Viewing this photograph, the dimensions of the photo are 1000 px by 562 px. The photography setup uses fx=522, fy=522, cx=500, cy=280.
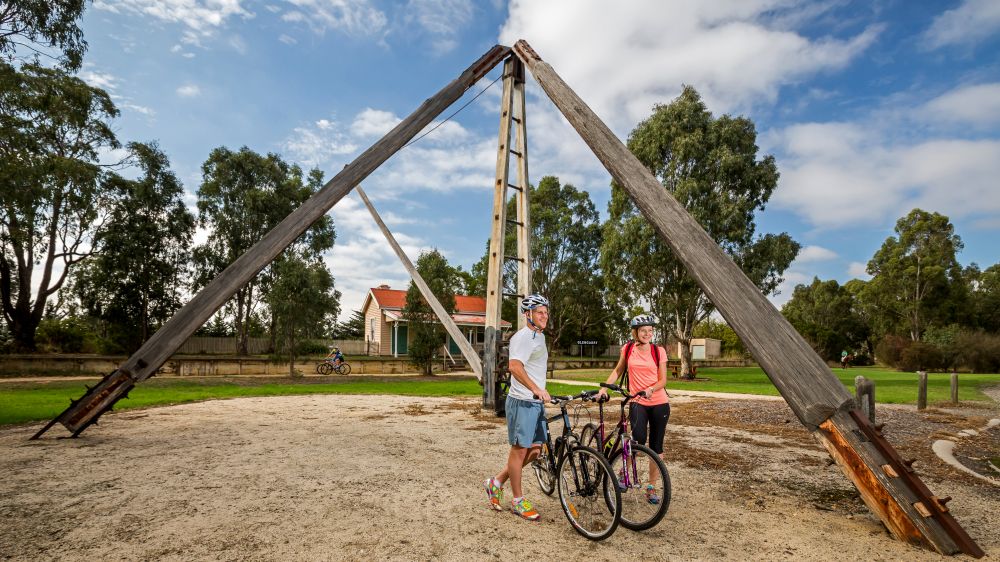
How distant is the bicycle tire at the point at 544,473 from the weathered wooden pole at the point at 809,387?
7.20 ft

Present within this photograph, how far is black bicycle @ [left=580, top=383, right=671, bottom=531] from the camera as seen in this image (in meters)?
4.18

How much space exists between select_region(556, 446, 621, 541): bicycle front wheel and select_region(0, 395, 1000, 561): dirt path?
151 mm

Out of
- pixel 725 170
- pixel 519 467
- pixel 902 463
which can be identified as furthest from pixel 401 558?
pixel 725 170

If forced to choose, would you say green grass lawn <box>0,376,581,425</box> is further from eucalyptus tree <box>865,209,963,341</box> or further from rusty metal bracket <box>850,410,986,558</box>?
eucalyptus tree <box>865,209,963,341</box>

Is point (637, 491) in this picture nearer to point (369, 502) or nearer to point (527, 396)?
point (527, 396)

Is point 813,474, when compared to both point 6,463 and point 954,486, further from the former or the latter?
point 6,463

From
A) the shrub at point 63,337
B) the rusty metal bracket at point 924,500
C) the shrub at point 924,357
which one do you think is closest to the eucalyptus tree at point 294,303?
the shrub at point 63,337

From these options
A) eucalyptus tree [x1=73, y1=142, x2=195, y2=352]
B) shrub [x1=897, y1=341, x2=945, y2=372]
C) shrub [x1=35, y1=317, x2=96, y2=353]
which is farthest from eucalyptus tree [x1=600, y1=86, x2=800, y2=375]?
shrub [x1=35, y1=317, x2=96, y2=353]

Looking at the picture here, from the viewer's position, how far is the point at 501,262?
10.9m

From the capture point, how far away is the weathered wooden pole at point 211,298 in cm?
721

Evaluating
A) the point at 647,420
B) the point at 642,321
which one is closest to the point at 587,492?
the point at 647,420

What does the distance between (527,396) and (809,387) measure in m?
2.22

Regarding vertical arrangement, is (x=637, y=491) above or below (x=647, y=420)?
below

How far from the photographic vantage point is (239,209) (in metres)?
34.6
